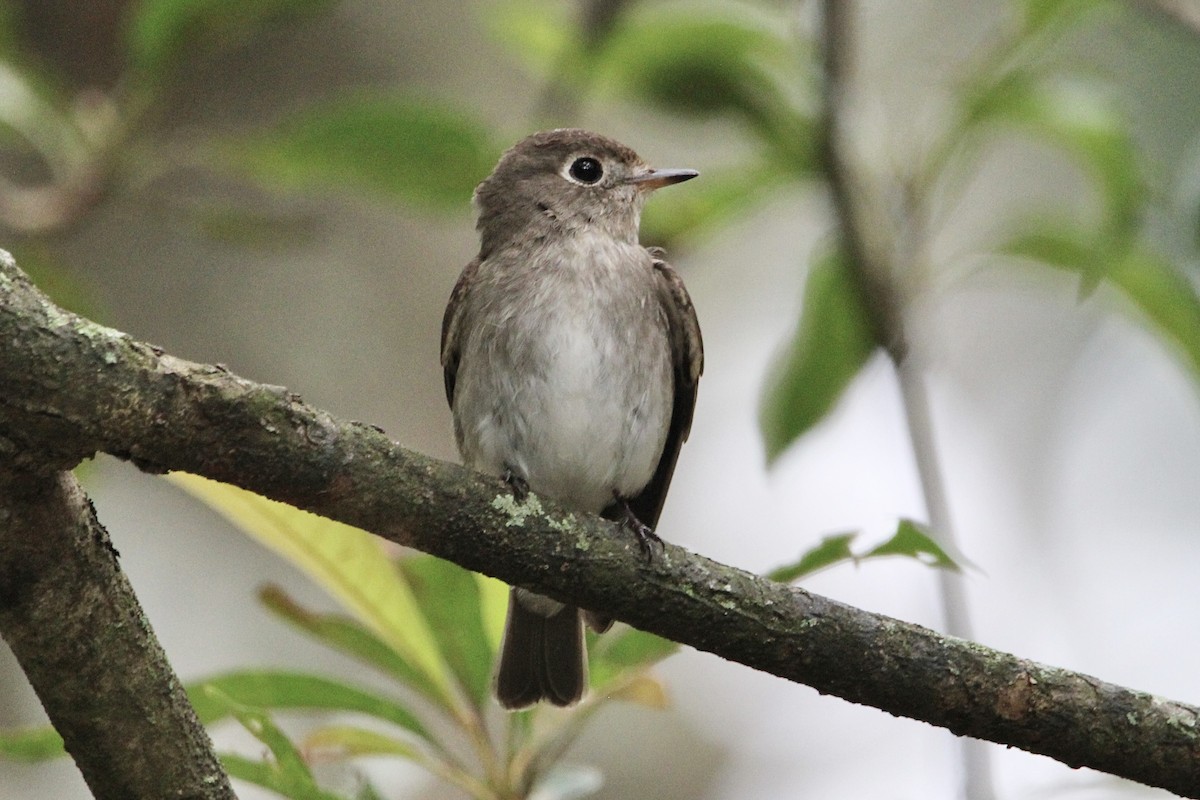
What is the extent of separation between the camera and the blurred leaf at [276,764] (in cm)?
250

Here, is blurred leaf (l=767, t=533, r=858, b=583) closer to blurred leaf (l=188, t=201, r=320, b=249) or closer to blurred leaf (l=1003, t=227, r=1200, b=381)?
blurred leaf (l=1003, t=227, r=1200, b=381)

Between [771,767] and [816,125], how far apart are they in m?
3.57

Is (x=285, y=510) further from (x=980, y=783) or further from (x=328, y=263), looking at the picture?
(x=328, y=263)

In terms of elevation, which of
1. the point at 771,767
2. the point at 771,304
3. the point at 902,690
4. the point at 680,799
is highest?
the point at 771,304

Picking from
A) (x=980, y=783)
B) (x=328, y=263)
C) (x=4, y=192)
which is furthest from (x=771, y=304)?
(x=980, y=783)

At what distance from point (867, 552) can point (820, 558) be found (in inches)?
5.4

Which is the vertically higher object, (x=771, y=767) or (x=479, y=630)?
(x=771, y=767)

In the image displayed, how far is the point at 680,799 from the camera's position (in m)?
6.08

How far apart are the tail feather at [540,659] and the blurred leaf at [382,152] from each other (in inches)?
46.6

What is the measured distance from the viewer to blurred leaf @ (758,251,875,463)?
155 inches

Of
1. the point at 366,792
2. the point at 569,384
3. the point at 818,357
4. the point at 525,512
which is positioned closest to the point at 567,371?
the point at 569,384

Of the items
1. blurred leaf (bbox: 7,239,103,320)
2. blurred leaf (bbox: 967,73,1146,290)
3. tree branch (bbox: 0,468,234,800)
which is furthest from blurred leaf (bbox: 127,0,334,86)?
tree branch (bbox: 0,468,234,800)

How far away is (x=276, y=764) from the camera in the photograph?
2.58 meters

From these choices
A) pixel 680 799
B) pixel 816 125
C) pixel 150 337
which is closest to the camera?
pixel 816 125
